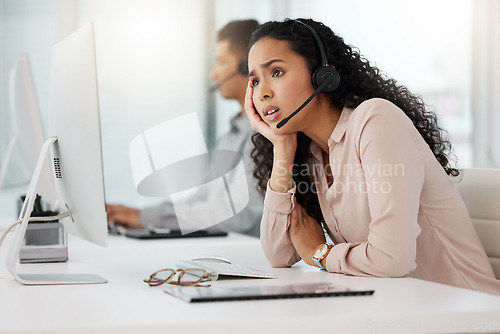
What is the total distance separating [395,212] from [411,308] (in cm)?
37

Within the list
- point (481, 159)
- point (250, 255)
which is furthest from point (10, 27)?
point (481, 159)

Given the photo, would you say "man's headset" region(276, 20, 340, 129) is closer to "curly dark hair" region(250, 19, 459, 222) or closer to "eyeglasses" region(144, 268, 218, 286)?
"curly dark hair" region(250, 19, 459, 222)

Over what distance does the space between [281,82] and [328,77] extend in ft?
0.36

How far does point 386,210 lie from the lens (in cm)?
124

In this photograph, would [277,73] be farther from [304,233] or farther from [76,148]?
[76,148]

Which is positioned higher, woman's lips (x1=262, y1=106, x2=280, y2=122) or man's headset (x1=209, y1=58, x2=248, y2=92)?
man's headset (x1=209, y1=58, x2=248, y2=92)

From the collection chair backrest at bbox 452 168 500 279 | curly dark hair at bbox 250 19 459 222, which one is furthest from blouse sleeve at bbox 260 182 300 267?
chair backrest at bbox 452 168 500 279

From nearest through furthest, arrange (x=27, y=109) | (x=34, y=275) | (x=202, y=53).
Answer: (x=34, y=275) → (x=27, y=109) → (x=202, y=53)

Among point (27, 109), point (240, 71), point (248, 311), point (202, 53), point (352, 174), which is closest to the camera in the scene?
point (248, 311)

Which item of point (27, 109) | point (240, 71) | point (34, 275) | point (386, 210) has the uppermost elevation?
point (240, 71)

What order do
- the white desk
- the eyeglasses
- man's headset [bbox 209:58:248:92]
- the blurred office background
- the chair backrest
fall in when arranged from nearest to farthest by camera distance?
the white desk → the eyeglasses → the chair backrest → man's headset [bbox 209:58:248:92] → the blurred office background

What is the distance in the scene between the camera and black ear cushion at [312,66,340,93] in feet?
4.92

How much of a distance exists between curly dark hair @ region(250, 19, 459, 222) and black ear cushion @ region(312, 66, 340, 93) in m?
0.04

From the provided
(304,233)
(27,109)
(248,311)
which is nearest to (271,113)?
(304,233)
